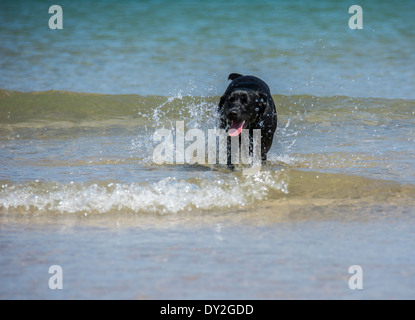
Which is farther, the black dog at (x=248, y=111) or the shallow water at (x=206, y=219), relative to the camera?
the black dog at (x=248, y=111)

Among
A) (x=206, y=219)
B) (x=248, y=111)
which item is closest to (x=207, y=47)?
(x=248, y=111)

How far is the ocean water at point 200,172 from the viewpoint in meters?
3.31

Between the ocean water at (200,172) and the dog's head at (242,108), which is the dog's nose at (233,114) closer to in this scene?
the dog's head at (242,108)

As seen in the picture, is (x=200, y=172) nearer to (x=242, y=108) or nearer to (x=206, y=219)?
(x=242, y=108)

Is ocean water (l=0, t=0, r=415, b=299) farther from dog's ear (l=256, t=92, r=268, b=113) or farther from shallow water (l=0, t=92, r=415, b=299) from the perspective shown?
dog's ear (l=256, t=92, r=268, b=113)

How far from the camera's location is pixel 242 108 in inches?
245

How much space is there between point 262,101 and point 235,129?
487mm

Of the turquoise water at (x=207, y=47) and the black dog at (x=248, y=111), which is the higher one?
the turquoise water at (x=207, y=47)

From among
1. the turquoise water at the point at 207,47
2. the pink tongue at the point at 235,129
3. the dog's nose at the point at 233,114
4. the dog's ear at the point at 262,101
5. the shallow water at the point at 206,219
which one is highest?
the turquoise water at the point at 207,47

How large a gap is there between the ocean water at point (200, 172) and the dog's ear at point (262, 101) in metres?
0.63

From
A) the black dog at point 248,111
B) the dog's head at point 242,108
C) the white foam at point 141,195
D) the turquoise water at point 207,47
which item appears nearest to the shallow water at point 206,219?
the white foam at point 141,195

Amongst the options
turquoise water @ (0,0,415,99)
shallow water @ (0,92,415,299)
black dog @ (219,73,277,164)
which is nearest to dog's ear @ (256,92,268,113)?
black dog @ (219,73,277,164)

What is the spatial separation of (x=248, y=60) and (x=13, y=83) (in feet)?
17.3
